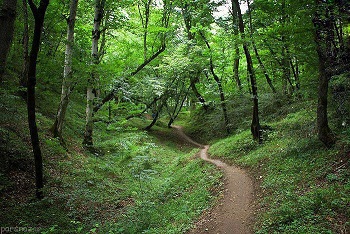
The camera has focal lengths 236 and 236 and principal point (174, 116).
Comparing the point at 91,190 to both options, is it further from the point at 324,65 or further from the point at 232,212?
the point at 324,65

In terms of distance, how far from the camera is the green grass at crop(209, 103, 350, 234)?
5.50 m

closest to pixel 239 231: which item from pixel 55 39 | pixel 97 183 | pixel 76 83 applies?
pixel 97 183

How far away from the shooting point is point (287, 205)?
638 centimetres

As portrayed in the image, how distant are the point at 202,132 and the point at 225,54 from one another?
8.99m

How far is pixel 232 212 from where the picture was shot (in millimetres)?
7719

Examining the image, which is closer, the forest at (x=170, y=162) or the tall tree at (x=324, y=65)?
the forest at (x=170, y=162)

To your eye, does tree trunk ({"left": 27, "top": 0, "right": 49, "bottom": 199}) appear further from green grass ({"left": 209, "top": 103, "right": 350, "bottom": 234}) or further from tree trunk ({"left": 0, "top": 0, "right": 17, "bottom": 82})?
green grass ({"left": 209, "top": 103, "right": 350, "bottom": 234})

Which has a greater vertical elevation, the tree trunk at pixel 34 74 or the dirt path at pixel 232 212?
the tree trunk at pixel 34 74

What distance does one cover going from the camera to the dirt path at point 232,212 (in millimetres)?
6875

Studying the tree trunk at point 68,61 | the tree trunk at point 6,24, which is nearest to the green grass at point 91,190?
the tree trunk at point 68,61

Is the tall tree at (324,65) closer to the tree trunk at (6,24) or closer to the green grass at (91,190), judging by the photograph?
the green grass at (91,190)

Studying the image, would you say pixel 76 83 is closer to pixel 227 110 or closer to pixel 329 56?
pixel 329 56

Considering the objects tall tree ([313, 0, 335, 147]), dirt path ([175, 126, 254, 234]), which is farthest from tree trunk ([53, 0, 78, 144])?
tall tree ([313, 0, 335, 147])

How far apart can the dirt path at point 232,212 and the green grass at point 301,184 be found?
0.45 meters
